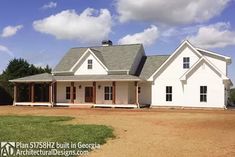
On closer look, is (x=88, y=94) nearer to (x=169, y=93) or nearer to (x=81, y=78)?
(x=81, y=78)

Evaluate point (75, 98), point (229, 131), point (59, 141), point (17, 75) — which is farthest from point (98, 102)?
point (59, 141)

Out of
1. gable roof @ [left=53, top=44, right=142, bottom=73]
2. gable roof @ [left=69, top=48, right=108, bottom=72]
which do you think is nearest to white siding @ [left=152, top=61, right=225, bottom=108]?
gable roof @ [left=53, top=44, right=142, bottom=73]

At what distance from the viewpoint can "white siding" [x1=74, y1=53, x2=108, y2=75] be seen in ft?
139

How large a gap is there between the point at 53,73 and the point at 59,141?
1268 inches

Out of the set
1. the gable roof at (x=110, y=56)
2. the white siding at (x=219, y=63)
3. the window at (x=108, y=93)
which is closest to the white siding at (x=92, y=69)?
the gable roof at (x=110, y=56)

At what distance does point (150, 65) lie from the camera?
43.5 meters

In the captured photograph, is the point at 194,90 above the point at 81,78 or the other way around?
the other way around

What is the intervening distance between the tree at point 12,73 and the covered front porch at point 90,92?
297cm

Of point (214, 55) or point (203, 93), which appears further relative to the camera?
point (214, 55)

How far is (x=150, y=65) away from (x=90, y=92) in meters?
7.37

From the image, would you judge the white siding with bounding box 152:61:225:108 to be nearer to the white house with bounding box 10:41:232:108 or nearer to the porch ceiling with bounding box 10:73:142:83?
the white house with bounding box 10:41:232:108

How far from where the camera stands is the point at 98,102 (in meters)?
41.4
